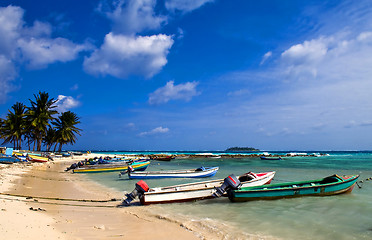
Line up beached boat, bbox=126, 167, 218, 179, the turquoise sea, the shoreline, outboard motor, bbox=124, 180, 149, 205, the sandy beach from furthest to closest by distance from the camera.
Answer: beached boat, bbox=126, 167, 218, 179, outboard motor, bbox=124, 180, 149, 205, the turquoise sea, the shoreline, the sandy beach

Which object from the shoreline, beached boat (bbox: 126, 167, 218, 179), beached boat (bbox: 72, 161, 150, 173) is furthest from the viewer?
beached boat (bbox: 72, 161, 150, 173)

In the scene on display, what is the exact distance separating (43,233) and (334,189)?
47.8 ft

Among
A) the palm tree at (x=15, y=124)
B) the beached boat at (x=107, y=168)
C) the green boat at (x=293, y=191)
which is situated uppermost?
the palm tree at (x=15, y=124)

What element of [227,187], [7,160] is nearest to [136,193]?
[227,187]

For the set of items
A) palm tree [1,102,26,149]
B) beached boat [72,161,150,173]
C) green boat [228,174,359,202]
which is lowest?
beached boat [72,161,150,173]

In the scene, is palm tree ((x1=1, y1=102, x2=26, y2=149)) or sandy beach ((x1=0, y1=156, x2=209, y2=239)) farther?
palm tree ((x1=1, y1=102, x2=26, y2=149))

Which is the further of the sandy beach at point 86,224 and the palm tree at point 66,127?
the palm tree at point 66,127

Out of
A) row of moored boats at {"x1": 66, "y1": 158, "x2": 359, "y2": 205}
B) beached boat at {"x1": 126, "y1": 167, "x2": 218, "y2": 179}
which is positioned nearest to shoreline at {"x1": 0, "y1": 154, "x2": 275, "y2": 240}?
row of moored boats at {"x1": 66, "y1": 158, "x2": 359, "y2": 205}

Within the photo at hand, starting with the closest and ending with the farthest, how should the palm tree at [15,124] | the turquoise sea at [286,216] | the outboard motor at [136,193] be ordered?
the turquoise sea at [286,216] → the outboard motor at [136,193] → the palm tree at [15,124]

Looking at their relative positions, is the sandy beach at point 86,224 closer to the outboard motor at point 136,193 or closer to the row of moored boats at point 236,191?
the outboard motor at point 136,193

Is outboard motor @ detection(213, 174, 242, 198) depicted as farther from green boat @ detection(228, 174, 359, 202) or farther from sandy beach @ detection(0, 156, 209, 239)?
sandy beach @ detection(0, 156, 209, 239)

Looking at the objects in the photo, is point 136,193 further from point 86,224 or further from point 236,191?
point 236,191

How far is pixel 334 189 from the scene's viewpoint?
13656 millimetres

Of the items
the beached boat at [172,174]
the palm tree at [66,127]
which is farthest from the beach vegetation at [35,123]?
the beached boat at [172,174]
